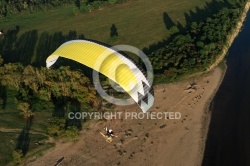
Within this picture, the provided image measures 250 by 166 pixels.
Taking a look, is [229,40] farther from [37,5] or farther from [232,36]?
[37,5]

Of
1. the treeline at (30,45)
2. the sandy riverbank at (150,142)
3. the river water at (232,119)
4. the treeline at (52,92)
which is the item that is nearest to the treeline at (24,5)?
the treeline at (30,45)

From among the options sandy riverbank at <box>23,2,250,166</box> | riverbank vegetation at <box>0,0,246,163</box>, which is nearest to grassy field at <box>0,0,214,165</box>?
riverbank vegetation at <box>0,0,246,163</box>

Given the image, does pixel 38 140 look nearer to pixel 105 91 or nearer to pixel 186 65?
pixel 105 91

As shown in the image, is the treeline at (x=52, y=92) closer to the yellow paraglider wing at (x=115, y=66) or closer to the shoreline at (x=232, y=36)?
the yellow paraglider wing at (x=115, y=66)

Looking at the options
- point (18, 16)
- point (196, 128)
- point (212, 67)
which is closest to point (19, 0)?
point (18, 16)

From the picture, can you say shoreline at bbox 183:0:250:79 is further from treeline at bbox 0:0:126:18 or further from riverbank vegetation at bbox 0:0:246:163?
treeline at bbox 0:0:126:18
